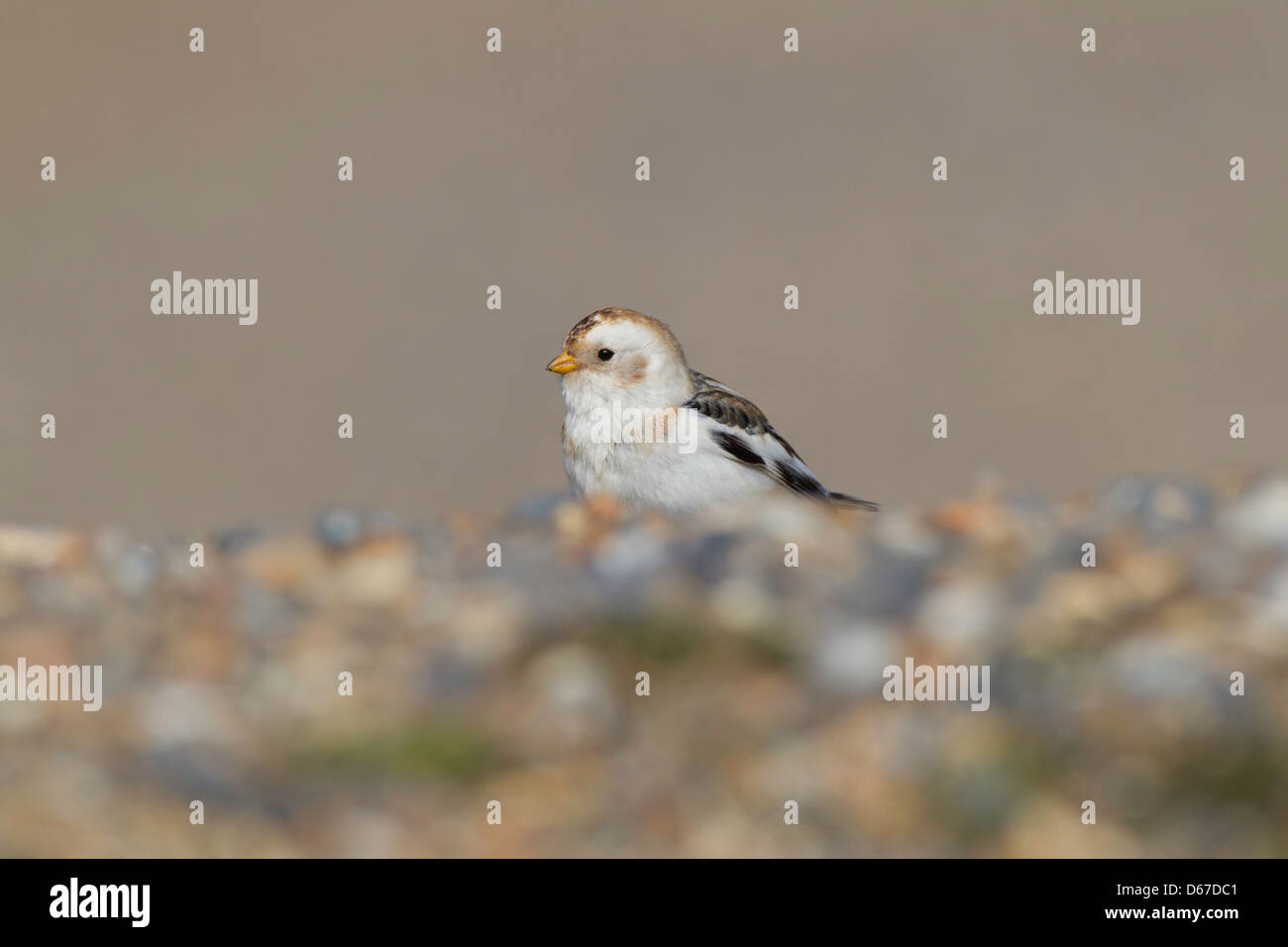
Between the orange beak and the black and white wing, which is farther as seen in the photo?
the orange beak

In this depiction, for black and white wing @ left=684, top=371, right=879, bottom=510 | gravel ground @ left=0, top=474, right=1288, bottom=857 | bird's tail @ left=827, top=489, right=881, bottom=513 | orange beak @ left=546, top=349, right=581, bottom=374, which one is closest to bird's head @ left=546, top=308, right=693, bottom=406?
orange beak @ left=546, top=349, right=581, bottom=374

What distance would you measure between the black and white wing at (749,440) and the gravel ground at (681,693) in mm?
1556

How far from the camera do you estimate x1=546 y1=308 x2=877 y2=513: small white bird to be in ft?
22.4

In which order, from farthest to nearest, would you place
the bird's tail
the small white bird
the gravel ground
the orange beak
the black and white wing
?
the bird's tail
the orange beak
the black and white wing
the small white bird
the gravel ground

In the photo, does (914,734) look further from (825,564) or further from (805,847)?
(825,564)

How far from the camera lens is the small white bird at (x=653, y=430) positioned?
22.4 ft

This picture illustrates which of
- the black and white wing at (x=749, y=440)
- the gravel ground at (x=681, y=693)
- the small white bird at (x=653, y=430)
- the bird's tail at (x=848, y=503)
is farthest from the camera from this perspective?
the bird's tail at (x=848, y=503)

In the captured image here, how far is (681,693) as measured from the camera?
4297mm

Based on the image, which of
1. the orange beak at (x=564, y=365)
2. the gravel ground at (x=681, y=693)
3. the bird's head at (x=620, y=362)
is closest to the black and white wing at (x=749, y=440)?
the bird's head at (x=620, y=362)

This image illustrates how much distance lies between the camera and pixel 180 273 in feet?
76.9

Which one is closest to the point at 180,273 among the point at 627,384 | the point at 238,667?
the point at 627,384

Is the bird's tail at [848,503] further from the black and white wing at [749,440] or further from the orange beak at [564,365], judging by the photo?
the orange beak at [564,365]

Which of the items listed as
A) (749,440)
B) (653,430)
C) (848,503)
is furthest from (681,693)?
(848,503)

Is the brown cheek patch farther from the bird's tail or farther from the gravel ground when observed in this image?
the gravel ground
